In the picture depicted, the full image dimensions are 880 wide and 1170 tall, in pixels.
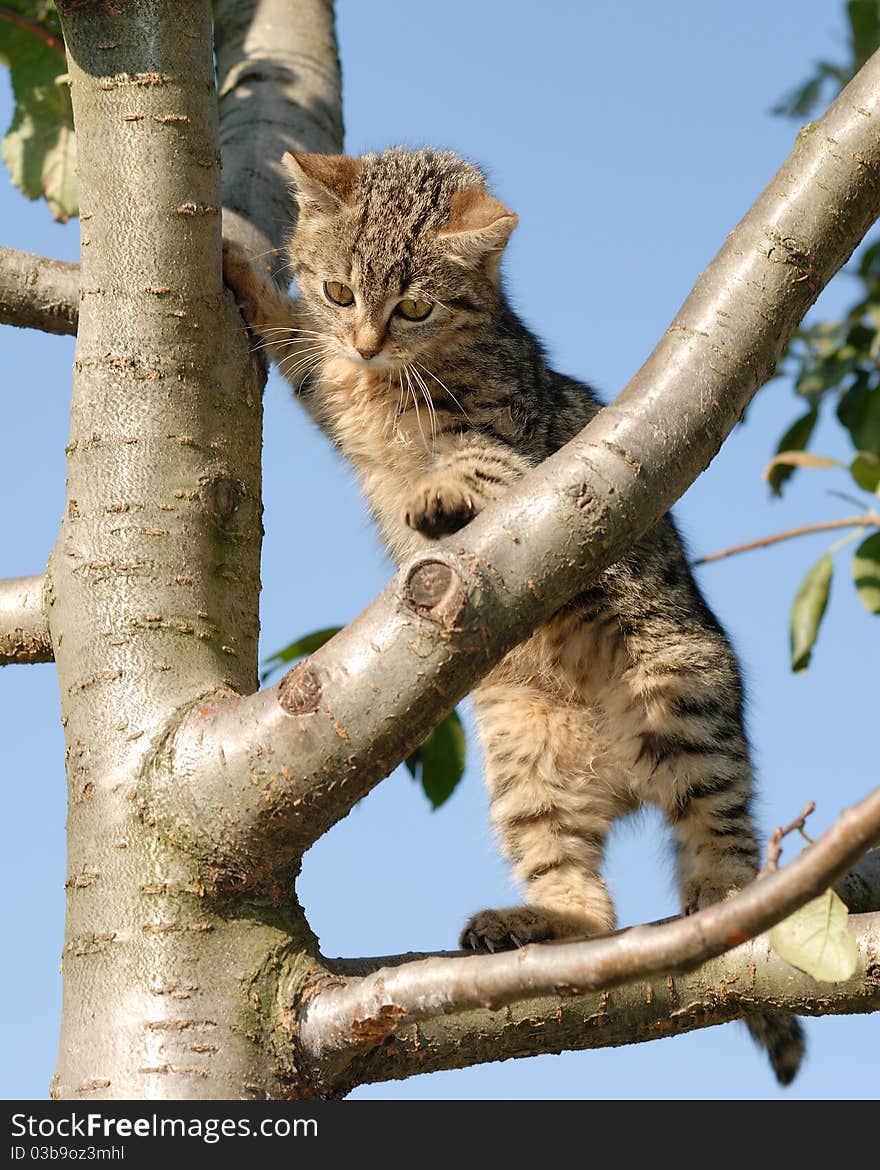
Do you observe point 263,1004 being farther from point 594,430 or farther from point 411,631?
point 594,430

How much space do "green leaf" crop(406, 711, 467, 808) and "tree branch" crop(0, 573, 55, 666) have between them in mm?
1287

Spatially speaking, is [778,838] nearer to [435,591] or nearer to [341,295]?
[435,591]

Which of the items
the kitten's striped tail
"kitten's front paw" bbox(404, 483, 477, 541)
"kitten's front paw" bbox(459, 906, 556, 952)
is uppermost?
"kitten's front paw" bbox(404, 483, 477, 541)

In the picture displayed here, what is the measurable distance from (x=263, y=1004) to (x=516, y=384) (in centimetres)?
228

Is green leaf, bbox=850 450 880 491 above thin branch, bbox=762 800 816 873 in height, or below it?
above

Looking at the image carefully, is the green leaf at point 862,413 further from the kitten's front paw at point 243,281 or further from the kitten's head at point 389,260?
the kitten's front paw at point 243,281

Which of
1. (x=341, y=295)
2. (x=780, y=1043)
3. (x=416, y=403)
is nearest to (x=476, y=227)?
(x=341, y=295)

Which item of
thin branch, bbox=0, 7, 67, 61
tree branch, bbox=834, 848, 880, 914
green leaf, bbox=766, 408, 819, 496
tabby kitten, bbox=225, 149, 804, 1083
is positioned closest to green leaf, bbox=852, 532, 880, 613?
tree branch, bbox=834, 848, 880, 914

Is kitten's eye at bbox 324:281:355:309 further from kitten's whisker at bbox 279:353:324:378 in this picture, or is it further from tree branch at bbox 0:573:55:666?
tree branch at bbox 0:573:55:666

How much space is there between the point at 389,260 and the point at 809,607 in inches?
78.1

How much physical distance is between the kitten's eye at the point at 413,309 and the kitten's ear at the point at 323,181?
0.38 m

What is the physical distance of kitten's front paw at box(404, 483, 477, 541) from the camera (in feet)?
10.5

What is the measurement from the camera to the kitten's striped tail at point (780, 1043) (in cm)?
335

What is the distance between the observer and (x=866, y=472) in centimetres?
236
